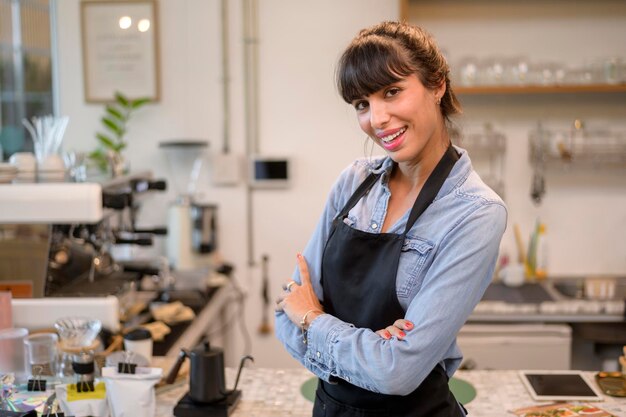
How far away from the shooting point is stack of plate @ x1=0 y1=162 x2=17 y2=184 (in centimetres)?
247

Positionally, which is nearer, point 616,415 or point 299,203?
point 616,415

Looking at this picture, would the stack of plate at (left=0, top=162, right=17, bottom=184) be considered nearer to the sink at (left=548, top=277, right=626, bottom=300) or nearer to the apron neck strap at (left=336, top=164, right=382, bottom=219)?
Answer: the apron neck strap at (left=336, top=164, right=382, bottom=219)

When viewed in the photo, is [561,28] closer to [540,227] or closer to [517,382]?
[540,227]

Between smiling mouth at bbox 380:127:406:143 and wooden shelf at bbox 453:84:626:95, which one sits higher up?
wooden shelf at bbox 453:84:626:95

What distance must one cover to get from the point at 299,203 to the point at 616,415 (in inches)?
89.8

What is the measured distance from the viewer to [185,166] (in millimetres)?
3965

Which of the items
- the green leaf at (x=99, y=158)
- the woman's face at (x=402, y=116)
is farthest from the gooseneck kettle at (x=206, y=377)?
the green leaf at (x=99, y=158)

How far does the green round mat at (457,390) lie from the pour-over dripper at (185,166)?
1.91 m

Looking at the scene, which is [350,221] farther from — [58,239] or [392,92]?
[58,239]

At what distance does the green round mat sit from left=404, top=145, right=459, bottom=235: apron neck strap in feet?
2.45

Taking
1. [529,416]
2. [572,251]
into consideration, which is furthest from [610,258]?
[529,416]

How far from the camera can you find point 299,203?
3.98m

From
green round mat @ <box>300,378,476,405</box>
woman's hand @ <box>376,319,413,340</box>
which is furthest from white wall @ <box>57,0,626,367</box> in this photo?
woman's hand @ <box>376,319,413,340</box>

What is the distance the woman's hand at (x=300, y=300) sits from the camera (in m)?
1.67
